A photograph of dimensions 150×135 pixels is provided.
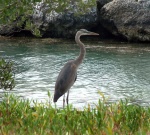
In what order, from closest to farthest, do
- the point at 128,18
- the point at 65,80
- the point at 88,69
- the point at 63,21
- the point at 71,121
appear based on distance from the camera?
1. the point at 71,121
2. the point at 65,80
3. the point at 88,69
4. the point at 128,18
5. the point at 63,21

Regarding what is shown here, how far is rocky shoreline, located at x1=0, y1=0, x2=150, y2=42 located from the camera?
89.0 feet

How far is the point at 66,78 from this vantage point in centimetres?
1133

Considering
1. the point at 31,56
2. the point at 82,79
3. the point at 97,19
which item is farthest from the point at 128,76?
the point at 97,19

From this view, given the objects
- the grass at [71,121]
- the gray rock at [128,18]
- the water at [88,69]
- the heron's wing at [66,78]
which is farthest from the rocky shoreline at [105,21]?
the grass at [71,121]

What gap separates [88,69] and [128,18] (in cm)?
941

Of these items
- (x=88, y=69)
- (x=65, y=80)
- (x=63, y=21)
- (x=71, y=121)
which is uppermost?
(x=71, y=121)

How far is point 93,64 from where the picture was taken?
66.7 ft

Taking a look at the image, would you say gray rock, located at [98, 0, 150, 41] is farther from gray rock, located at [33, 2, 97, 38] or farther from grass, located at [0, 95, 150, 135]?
grass, located at [0, 95, 150, 135]

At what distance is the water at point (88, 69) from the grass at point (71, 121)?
16.6 ft

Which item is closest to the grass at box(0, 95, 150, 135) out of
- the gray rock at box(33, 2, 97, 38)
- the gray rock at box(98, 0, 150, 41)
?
the gray rock at box(98, 0, 150, 41)

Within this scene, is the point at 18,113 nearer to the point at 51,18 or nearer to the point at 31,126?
the point at 31,126

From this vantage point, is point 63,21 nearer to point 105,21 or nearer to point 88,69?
point 105,21

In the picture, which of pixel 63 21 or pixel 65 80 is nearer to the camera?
pixel 65 80

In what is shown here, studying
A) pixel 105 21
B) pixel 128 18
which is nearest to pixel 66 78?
pixel 128 18
